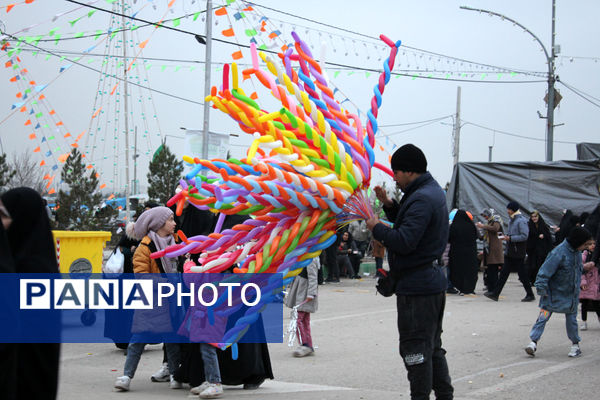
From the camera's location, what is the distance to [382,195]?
5820mm

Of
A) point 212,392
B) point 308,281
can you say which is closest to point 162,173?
point 308,281

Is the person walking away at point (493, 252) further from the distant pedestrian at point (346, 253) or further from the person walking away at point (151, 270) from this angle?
the person walking away at point (151, 270)

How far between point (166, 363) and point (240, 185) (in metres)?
3.65

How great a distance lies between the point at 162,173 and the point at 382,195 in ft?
108

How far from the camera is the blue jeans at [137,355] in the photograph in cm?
731

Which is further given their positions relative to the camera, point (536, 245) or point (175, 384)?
point (536, 245)

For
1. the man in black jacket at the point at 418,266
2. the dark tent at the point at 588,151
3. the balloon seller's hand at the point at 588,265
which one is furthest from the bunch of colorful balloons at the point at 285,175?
the dark tent at the point at 588,151

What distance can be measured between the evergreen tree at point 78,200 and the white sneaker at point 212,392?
20.8 m

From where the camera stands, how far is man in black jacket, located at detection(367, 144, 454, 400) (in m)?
5.27

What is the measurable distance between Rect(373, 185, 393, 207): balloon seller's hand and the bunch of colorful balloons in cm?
20

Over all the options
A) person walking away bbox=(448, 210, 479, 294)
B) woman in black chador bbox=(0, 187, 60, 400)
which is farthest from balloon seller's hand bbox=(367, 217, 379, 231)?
person walking away bbox=(448, 210, 479, 294)

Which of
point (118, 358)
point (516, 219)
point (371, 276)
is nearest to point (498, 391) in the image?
point (118, 358)

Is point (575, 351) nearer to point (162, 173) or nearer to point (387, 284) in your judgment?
point (387, 284)

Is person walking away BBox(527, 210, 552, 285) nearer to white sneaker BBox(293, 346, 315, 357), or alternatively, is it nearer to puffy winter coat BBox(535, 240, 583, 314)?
puffy winter coat BBox(535, 240, 583, 314)
